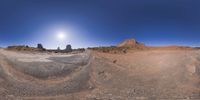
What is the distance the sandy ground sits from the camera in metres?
28.0

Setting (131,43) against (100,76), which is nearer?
(100,76)

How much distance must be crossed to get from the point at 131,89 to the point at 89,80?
447cm

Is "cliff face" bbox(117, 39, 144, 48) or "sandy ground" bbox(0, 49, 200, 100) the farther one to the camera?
"cliff face" bbox(117, 39, 144, 48)

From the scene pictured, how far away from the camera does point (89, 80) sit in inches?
1193

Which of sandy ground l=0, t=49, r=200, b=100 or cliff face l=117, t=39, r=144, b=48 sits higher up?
cliff face l=117, t=39, r=144, b=48

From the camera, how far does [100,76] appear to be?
30641 millimetres

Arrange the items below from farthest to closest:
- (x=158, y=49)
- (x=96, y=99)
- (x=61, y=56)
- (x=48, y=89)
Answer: (x=158, y=49)
(x=61, y=56)
(x=48, y=89)
(x=96, y=99)

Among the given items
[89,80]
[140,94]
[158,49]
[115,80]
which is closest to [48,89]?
[89,80]

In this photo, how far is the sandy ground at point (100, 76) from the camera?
2797 centimetres

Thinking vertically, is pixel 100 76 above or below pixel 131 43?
below

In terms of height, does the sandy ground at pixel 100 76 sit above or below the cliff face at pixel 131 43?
below

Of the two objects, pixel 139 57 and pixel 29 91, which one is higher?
pixel 139 57

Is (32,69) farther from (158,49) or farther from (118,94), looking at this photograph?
(158,49)

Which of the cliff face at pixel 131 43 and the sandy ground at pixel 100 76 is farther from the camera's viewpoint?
the cliff face at pixel 131 43
